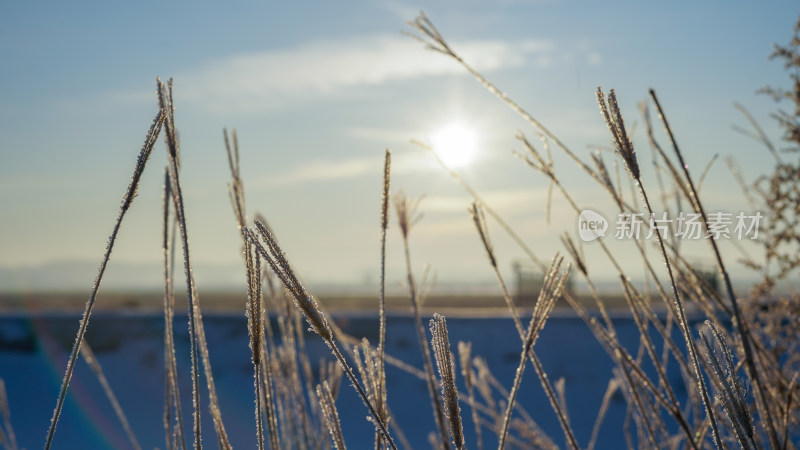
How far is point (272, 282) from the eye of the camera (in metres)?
1.50

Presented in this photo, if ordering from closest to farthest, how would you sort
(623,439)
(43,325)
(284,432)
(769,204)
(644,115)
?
(644,115) < (284,432) < (769,204) < (623,439) < (43,325)

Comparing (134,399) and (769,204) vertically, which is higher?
(769,204)

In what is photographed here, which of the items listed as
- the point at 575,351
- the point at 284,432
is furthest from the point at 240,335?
the point at 284,432

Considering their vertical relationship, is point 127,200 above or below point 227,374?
above

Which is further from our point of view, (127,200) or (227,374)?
(227,374)

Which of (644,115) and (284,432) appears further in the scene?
(284,432)

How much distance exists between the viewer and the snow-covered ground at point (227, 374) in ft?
16.2

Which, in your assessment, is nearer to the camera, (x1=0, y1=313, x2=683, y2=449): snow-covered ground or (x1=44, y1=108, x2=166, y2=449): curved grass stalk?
(x1=44, y1=108, x2=166, y2=449): curved grass stalk

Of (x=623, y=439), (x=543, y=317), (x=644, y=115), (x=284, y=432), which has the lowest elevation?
(x=623, y=439)

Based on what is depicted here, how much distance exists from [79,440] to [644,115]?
4758 mm

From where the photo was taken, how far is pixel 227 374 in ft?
17.8

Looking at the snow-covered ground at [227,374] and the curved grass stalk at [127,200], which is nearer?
the curved grass stalk at [127,200]

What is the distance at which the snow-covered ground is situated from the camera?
16.2 ft

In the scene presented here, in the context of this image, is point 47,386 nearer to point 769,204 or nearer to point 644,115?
point 769,204
